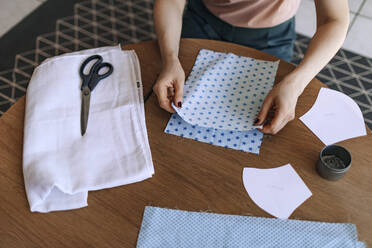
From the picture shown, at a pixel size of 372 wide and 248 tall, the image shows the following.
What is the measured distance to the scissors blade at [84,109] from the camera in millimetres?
826

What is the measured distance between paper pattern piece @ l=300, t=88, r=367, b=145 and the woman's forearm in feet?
1.36

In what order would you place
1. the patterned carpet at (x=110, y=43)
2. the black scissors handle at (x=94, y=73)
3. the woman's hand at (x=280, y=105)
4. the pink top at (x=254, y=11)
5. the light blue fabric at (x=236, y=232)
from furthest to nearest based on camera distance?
1. the patterned carpet at (x=110, y=43)
2. the pink top at (x=254, y=11)
3. the black scissors handle at (x=94, y=73)
4. the woman's hand at (x=280, y=105)
5. the light blue fabric at (x=236, y=232)

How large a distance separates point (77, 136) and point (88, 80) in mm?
179

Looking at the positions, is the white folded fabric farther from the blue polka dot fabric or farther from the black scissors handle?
the blue polka dot fabric

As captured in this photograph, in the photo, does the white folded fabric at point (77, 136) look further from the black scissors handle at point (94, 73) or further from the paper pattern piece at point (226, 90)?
the paper pattern piece at point (226, 90)

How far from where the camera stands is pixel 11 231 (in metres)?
0.70

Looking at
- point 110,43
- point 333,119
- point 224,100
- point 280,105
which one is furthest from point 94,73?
point 110,43

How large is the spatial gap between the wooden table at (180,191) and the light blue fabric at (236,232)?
18 millimetres

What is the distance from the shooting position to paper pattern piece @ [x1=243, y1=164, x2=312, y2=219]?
726mm

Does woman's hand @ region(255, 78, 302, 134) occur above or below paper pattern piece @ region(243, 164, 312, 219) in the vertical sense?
above

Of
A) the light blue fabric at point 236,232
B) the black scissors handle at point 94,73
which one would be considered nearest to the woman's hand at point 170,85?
the black scissors handle at point 94,73

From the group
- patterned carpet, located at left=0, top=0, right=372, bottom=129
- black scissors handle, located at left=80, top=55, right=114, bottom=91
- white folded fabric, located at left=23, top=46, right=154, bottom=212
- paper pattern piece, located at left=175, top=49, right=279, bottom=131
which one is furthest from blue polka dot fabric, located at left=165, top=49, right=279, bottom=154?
patterned carpet, located at left=0, top=0, right=372, bottom=129

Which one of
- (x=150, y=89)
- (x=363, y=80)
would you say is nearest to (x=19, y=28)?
(x=150, y=89)

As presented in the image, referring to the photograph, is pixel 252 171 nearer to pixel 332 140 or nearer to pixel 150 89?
pixel 332 140
